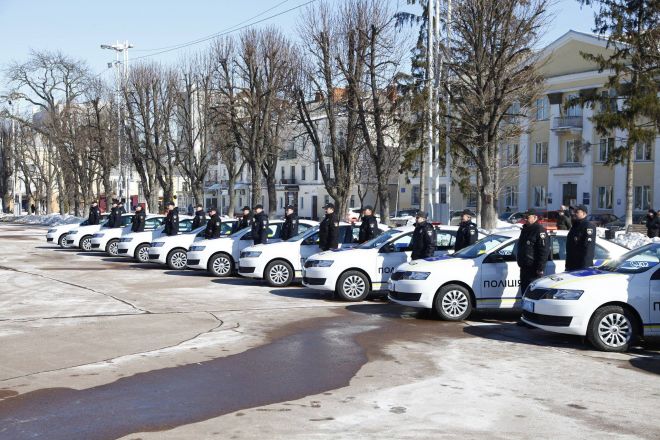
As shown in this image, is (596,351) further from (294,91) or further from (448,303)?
(294,91)

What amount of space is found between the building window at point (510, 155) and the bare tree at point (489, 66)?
22.0 m

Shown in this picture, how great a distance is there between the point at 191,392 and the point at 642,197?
163 feet

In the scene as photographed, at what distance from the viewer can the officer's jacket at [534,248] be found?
12383 mm

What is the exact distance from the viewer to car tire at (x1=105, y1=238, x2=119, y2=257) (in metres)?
27.1

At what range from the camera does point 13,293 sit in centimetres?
1584

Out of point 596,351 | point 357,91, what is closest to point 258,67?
point 357,91

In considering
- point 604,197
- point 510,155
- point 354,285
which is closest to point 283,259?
point 354,285

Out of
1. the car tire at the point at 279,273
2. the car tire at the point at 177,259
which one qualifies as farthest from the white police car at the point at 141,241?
the car tire at the point at 279,273

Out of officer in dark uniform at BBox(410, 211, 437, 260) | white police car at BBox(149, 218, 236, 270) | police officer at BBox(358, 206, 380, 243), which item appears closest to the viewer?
officer in dark uniform at BBox(410, 211, 437, 260)

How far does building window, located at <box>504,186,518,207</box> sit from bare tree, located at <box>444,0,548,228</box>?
32075mm

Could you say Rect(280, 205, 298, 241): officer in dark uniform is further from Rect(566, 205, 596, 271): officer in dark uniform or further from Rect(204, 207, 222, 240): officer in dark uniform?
Rect(566, 205, 596, 271): officer in dark uniform

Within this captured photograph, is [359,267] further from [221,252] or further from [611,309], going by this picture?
[611,309]

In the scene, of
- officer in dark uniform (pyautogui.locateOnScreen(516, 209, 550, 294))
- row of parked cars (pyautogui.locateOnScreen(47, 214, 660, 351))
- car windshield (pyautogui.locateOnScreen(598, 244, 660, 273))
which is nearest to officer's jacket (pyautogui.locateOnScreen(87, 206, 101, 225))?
row of parked cars (pyautogui.locateOnScreen(47, 214, 660, 351))

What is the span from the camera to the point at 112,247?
89.1 feet
